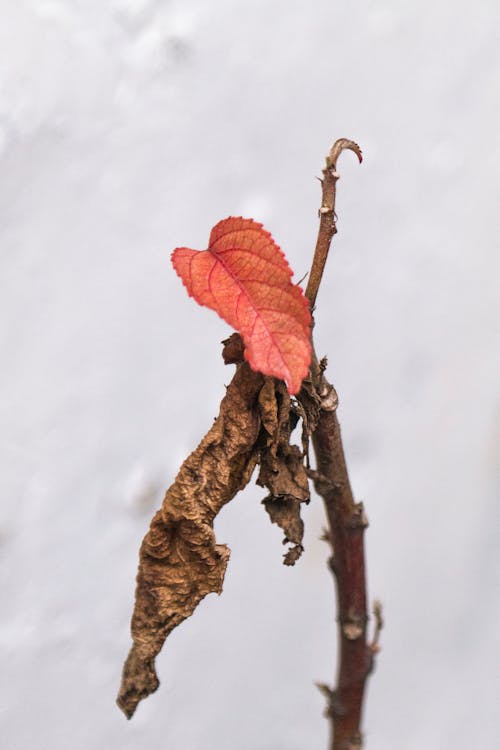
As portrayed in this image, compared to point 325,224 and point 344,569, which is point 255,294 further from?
point 344,569

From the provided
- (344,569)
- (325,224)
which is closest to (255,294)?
(325,224)

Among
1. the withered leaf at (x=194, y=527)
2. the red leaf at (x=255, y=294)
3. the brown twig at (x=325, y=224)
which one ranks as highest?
the brown twig at (x=325, y=224)

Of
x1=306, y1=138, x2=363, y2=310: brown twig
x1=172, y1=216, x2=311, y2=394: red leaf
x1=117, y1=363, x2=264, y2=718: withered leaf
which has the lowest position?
x1=117, y1=363, x2=264, y2=718: withered leaf

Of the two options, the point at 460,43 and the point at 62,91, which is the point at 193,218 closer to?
the point at 62,91

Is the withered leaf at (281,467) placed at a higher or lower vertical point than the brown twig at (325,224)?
lower
